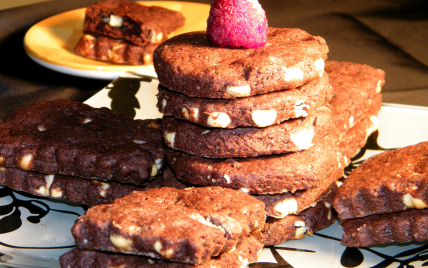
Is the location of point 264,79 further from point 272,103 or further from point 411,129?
point 411,129

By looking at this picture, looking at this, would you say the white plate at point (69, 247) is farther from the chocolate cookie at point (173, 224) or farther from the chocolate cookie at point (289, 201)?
the chocolate cookie at point (173, 224)

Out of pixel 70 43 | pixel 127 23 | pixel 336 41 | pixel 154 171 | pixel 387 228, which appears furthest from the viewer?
pixel 336 41

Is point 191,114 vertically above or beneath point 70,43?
above

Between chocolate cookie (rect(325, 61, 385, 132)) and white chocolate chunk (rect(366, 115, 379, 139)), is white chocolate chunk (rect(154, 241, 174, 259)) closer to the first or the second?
chocolate cookie (rect(325, 61, 385, 132))

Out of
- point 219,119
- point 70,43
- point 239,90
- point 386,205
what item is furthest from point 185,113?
point 70,43

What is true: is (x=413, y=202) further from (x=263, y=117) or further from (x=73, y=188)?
(x=73, y=188)

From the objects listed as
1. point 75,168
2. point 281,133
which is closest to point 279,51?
point 281,133

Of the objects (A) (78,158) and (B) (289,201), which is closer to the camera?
(B) (289,201)
